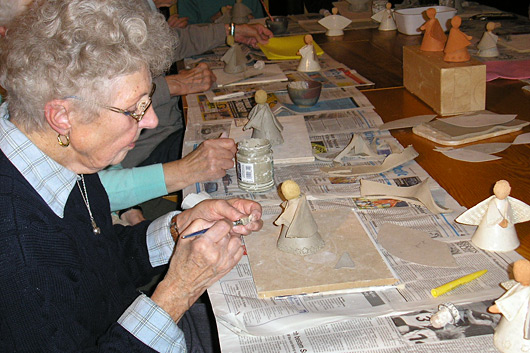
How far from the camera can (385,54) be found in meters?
2.76

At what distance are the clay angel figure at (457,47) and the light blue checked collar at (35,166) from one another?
1.41 metres

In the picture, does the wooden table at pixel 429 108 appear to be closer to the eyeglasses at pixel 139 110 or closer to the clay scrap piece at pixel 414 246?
the clay scrap piece at pixel 414 246

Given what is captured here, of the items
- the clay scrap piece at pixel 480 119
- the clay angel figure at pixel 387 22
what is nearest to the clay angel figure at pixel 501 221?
the clay scrap piece at pixel 480 119

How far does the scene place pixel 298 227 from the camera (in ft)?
3.72

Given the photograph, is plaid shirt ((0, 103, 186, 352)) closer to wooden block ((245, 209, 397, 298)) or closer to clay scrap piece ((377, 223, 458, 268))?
wooden block ((245, 209, 397, 298))

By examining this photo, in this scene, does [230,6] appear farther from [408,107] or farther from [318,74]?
[408,107]

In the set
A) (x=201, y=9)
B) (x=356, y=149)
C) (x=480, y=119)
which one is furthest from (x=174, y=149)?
(x=201, y=9)

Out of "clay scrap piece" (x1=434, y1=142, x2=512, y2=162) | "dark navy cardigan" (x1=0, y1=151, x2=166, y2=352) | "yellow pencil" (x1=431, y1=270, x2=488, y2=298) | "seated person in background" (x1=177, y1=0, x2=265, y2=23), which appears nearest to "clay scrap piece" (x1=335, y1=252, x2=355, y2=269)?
"yellow pencil" (x1=431, y1=270, x2=488, y2=298)

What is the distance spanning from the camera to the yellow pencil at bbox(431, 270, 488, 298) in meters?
1.00

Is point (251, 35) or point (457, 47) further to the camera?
point (251, 35)

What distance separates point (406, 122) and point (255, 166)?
66cm

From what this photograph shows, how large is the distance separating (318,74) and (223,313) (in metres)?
1.69

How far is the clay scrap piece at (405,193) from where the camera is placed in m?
1.31

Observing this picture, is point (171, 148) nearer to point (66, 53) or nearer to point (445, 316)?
point (66, 53)
